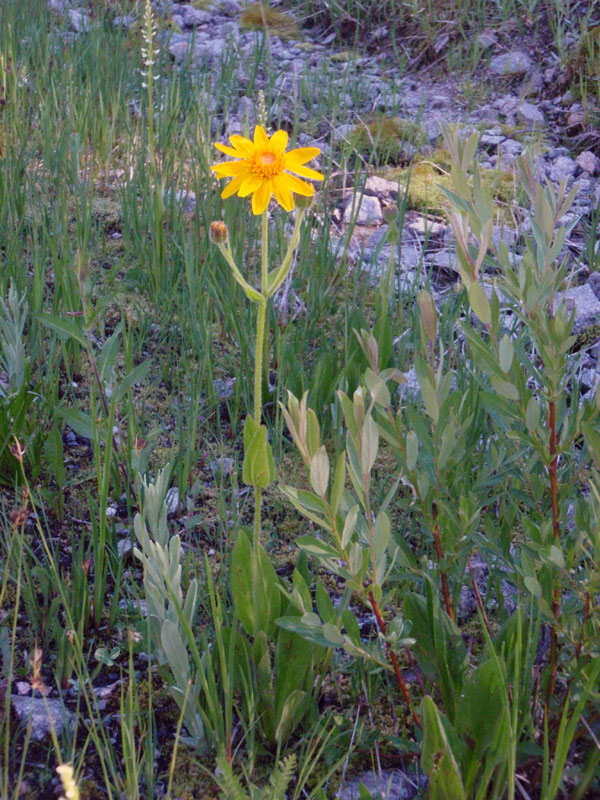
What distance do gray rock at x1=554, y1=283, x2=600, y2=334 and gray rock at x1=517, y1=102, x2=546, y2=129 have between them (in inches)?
68.6

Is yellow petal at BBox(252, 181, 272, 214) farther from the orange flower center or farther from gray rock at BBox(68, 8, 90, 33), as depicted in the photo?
gray rock at BBox(68, 8, 90, 33)

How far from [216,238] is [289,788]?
89cm

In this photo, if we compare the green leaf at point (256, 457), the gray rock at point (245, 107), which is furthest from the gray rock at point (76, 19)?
the green leaf at point (256, 457)

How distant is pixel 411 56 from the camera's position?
4945mm

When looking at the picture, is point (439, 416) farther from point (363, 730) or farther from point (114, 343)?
point (114, 343)

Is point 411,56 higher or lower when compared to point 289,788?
higher

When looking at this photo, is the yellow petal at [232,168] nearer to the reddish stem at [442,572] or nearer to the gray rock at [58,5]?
the reddish stem at [442,572]

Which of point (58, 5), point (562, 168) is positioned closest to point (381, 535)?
point (562, 168)

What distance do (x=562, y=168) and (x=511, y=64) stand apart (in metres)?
1.50

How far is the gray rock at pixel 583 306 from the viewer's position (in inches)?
90.7

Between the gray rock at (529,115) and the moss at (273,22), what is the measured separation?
7.81 feet

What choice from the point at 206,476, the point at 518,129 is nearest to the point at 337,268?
the point at 206,476

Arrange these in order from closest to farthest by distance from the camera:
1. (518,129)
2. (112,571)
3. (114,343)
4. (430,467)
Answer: (430,467) → (112,571) → (114,343) → (518,129)

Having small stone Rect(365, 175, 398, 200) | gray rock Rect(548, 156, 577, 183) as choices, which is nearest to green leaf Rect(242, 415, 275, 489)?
small stone Rect(365, 175, 398, 200)
